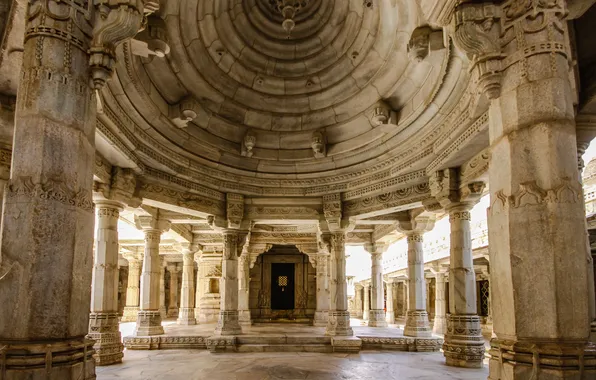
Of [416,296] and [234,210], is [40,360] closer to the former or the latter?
[234,210]

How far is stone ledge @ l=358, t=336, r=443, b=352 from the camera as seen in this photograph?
1235 centimetres

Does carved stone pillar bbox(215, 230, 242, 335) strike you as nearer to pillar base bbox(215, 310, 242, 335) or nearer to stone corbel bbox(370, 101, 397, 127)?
pillar base bbox(215, 310, 242, 335)

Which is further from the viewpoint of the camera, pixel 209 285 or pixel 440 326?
pixel 209 285

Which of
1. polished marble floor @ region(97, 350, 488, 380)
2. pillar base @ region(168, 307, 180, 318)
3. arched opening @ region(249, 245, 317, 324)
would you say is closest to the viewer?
polished marble floor @ region(97, 350, 488, 380)

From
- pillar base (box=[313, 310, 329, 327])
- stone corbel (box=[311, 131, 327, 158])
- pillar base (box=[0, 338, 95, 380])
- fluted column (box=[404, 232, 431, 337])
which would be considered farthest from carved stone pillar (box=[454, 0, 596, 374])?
pillar base (box=[313, 310, 329, 327])

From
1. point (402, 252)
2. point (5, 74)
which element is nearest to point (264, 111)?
point (5, 74)

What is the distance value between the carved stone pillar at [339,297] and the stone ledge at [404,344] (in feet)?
1.88

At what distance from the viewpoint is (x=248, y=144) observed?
38.7 feet

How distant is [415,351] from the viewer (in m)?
12.3

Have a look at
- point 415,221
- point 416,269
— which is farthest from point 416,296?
point 415,221

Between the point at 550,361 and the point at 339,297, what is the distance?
9.18 metres

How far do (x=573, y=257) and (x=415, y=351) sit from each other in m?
9.30

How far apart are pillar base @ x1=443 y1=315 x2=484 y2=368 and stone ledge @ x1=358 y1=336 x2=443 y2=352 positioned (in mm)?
2460

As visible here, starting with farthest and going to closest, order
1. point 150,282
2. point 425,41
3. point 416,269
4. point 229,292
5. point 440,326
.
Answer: point 440,326
point 416,269
point 150,282
point 229,292
point 425,41
